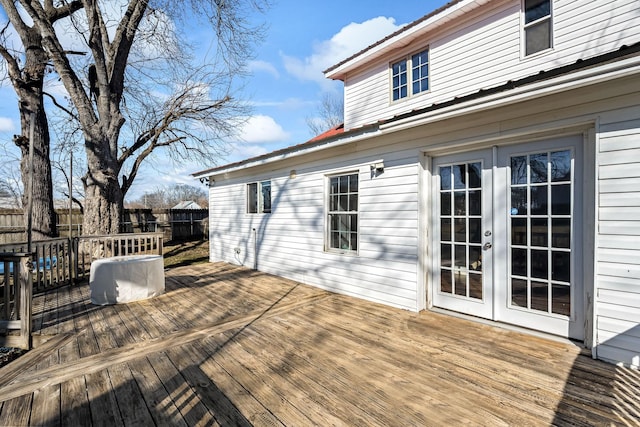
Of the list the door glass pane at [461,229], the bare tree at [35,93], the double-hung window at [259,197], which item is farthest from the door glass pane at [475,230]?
the bare tree at [35,93]

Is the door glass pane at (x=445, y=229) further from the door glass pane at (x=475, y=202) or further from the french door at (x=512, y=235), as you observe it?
the door glass pane at (x=475, y=202)

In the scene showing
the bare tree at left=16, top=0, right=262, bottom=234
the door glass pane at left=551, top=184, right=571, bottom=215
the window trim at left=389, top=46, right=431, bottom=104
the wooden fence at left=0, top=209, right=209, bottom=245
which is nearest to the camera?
the door glass pane at left=551, top=184, right=571, bottom=215

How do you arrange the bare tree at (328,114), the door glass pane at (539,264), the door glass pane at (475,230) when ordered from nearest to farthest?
1. the door glass pane at (539,264)
2. the door glass pane at (475,230)
3. the bare tree at (328,114)

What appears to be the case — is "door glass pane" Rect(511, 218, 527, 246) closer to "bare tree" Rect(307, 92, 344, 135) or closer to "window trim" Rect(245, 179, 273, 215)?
"window trim" Rect(245, 179, 273, 215)

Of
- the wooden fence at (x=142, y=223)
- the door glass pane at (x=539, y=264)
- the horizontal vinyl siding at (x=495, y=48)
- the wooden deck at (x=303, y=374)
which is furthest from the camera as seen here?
the wooden fence at (x=142, y=223)

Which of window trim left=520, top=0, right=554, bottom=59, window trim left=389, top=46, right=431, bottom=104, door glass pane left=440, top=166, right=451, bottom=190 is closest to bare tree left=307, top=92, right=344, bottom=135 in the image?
window trim left=389, top=46, right=431, bottom=104

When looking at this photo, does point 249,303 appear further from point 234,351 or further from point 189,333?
point 234,351

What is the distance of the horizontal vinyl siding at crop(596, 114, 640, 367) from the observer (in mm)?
2473

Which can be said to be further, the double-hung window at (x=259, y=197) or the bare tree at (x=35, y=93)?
the bare tree at (x=35, y=93)

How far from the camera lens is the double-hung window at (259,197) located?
22.0 ft

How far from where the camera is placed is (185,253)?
1004 cm

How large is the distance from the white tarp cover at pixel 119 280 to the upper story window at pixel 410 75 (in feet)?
18.5

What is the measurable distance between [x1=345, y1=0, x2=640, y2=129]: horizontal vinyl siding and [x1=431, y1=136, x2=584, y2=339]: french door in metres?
2.53

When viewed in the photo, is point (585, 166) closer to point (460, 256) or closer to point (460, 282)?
point (460, 256)
